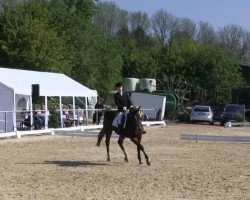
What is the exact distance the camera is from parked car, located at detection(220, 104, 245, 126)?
45875mm

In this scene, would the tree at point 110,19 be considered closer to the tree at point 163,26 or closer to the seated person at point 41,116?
the tree at point 163,26

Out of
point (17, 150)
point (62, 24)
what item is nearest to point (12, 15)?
point (62, 24)

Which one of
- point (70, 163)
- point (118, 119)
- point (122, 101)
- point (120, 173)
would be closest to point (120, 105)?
point (122, 101)

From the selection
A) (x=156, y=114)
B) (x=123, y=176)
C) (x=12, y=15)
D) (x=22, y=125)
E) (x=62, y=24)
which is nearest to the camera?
(x=123, y=176)

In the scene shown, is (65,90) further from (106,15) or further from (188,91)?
(106,15)

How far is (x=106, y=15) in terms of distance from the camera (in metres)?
93.3

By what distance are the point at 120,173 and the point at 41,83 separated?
19000 mm

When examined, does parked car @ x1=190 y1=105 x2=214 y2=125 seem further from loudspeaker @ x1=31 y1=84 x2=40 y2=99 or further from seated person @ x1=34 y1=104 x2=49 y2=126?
loudspeaker @ x1=31 y1=84 x2=40 y2=99

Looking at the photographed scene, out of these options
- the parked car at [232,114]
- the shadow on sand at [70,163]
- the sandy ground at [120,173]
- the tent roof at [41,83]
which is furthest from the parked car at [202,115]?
the shadow on sand at [70,163]

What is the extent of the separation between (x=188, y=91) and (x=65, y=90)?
37.1 metres

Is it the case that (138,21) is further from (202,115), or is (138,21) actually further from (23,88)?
(23,88)

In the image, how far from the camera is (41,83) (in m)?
32.2

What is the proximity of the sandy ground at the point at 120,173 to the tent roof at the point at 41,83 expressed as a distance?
7.78 meters

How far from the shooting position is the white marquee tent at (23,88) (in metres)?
28.5
